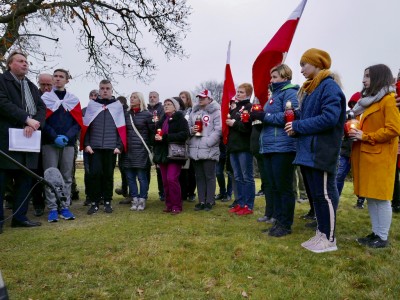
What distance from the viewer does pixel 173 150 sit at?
239 inches

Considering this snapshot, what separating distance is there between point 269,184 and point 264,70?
1596 mm

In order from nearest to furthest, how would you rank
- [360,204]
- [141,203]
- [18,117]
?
[18,117] < [141,203] < [360,204]

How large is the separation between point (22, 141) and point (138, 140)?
2026 millimetres

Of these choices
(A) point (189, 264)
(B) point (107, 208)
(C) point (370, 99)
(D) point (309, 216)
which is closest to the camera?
(A) point (189, 264)

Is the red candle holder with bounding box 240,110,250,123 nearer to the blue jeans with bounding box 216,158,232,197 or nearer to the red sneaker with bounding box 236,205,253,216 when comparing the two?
the red sneaker with bounding box 236,205,253,216

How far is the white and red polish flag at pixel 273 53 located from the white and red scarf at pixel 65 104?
297cm

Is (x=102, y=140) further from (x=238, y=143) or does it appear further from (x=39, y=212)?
(x=238, y=143)

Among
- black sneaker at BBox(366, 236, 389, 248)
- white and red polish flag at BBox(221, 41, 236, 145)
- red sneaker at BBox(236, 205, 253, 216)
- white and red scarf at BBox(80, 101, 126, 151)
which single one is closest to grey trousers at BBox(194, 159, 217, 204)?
red sneaker at BBox(236, 205, 253, 216)

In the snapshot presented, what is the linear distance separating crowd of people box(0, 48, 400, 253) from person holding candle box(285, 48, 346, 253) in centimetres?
1

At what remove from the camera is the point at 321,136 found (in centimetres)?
370

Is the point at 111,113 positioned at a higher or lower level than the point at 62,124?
higher

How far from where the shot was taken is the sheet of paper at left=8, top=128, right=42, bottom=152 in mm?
4969

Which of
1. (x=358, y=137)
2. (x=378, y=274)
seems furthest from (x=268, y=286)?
(x=358, y=137)

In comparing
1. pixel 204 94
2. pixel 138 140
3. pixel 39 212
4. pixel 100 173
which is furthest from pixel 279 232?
pixel 39 212
